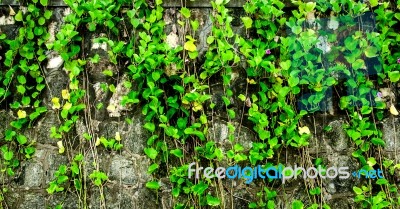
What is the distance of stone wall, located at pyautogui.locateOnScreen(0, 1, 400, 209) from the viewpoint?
2.41 metres

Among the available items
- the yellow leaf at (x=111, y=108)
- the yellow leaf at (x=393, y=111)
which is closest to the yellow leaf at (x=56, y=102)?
the yellow leaf at (x=111, y=108)

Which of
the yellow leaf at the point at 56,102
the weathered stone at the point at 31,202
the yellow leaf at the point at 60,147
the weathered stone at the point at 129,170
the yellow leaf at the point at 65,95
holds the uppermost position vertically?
the yellow leaf at the point at 65,95

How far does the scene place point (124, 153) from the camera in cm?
243

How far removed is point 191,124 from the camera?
7.95ft

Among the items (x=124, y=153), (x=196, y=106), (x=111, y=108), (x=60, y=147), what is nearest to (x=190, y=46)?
(x=196, y=106)

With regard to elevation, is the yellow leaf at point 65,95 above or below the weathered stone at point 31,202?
above

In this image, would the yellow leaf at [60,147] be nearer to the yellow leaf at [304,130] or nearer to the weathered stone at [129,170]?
the weathered stone at [129,170]

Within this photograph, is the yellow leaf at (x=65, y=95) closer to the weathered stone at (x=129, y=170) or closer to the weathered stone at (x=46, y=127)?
the weathered stone at (x=46, y=127)

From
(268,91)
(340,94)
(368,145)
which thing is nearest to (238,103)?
(268,91)

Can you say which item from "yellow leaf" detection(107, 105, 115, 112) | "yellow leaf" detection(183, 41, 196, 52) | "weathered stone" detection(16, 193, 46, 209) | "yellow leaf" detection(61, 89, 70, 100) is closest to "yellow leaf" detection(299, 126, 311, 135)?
"yellow leaf" detection(183, 41, 196, 52)

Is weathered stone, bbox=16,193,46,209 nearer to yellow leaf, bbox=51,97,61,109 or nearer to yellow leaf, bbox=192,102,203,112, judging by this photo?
yellow leaf, bbox=51,97,61,109

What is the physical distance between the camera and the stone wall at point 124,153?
2.41 m

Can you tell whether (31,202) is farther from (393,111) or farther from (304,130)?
(393,111)

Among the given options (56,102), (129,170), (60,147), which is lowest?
(129,170)
